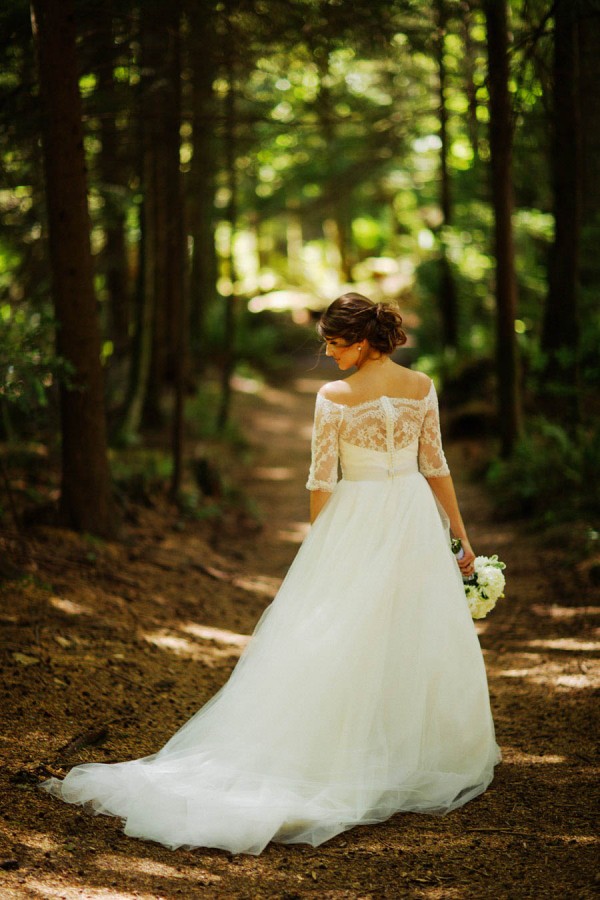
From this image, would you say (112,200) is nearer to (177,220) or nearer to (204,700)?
(177,220)

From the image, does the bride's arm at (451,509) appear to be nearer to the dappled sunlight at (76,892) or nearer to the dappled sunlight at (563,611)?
the dappled sunlight at (76,892)

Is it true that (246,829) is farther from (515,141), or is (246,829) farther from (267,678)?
(515,141)

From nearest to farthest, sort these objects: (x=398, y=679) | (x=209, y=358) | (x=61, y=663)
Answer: (x=398, y=679) → (x=61, y=663) → (x=209, y=358)

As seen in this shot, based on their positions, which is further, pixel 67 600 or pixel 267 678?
pixel 67 600

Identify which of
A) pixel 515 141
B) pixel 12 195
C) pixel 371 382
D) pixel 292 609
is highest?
pixel 515 141

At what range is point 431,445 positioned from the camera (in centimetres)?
450

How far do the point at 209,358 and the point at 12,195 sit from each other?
12.4m

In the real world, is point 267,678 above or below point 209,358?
below

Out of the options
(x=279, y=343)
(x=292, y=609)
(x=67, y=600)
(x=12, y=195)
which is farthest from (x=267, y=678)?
(x=279, y=343)

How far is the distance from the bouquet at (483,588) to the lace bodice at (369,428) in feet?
2.25

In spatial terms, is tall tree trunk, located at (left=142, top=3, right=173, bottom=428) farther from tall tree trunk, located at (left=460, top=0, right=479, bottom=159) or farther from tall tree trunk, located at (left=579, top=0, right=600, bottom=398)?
tall tree trunk, located at (left=579, top=0, right=600, bottom=398)

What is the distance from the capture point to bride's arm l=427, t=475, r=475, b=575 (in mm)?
4574

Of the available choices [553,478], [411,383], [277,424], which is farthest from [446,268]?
[411,383]

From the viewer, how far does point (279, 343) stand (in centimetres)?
2691
